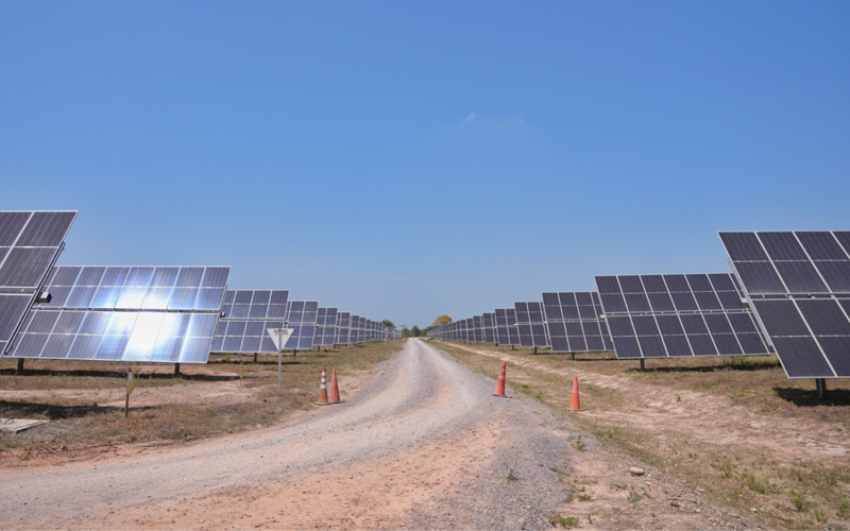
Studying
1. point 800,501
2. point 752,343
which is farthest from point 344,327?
point 800,501

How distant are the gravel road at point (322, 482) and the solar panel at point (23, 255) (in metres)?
7.21

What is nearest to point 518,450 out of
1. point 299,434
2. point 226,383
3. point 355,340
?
point 299,434

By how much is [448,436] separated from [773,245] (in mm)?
14433

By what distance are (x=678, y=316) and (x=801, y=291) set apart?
8912 millimetres

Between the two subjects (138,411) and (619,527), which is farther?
(138,411)

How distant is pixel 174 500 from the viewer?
21.5 feet

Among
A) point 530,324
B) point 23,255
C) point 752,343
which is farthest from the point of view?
point 530,324

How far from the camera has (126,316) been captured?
2462 centimetres

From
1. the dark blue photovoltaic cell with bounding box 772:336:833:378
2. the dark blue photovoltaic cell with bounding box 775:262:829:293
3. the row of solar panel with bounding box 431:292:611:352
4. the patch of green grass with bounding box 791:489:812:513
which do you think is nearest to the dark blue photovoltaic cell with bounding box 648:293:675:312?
the row of solar panel with bounding box 431:292:611:352

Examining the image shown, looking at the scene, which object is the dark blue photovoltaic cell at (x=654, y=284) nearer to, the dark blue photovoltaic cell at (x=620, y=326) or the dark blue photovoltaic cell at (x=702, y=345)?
the dark blue photovoltaic cell at (x=620, y=326)

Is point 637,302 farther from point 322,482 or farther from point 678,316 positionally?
point 322,482

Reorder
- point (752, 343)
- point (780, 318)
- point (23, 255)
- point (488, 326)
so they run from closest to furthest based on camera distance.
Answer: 1. point (780, 318)
2. point (23, 255)
3. point (752, 343)
4. point (488, 326)

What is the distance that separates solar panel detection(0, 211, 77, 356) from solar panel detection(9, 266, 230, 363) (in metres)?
7.14

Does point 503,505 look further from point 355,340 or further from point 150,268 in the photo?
point 355,340
